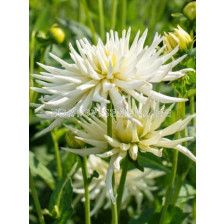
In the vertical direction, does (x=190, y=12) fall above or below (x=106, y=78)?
above

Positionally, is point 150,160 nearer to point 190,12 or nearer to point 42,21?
point 190,12

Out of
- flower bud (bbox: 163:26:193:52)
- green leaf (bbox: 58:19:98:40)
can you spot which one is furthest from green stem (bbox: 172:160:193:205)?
green leaf (bbox: 58:19:98:40)

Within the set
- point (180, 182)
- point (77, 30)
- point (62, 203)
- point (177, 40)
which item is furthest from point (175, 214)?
point (77, 30)

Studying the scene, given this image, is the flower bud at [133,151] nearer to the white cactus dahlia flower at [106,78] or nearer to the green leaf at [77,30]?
the white cactus dahlia flower at [106,78]

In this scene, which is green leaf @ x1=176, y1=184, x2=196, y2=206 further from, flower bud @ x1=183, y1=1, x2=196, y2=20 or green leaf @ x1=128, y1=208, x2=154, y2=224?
flower bud @ x1=183, y1=1, x2=196, y2=20

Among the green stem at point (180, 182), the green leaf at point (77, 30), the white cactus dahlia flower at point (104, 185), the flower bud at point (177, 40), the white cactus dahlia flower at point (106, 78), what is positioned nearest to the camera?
the white cactus dahlia flower at point (106, 78)

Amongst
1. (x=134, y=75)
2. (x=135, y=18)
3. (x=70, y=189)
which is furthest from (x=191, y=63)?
(x=135, y=18)

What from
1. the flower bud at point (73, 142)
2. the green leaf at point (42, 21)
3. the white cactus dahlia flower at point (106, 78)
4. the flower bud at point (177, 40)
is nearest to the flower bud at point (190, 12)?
the flower bud at point (177, 40)

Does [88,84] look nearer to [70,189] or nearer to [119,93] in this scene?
[119,93]
